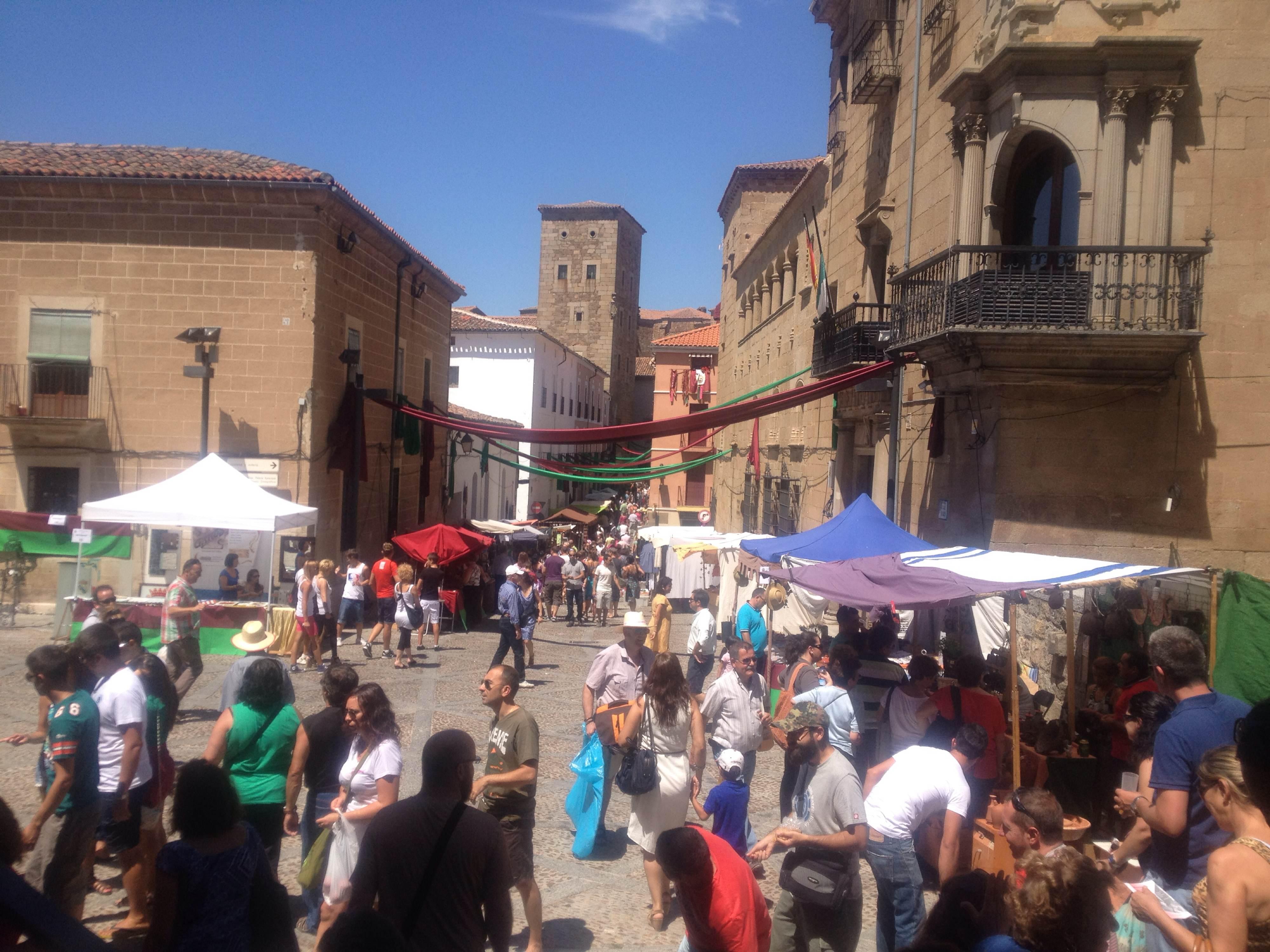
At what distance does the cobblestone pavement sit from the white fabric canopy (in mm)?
1960

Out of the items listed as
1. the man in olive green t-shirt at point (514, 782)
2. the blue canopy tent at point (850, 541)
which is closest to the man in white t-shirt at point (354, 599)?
the blue canopy tent at point (850, 541)

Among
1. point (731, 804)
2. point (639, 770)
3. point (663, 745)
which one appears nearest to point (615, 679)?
point (663, 745)

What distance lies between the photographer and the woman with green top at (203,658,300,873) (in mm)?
4477

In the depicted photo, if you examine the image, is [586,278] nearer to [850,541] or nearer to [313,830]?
[850,541]

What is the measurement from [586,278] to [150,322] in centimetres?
4788

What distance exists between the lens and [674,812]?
550 centimetres

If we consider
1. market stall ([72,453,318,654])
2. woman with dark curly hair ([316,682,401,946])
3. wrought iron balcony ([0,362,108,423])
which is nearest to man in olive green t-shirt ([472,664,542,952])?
woman with dark curly hair ([316,682,401,946])

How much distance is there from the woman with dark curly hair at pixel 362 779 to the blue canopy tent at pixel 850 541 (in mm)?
5491

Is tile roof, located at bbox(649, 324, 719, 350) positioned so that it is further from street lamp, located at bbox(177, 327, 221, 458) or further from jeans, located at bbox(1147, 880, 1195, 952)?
jeans, located at bbox(1147, 880, 1195, 952)

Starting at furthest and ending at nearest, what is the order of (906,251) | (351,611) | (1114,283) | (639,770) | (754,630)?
(351,611), (906,251), (754,630), (1114,283), (639,770)

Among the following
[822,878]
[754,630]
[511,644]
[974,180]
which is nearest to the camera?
[822,878]

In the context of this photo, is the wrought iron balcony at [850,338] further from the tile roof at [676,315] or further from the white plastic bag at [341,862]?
the tile roof at [676,315]

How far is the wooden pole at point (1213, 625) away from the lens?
6.96 metres

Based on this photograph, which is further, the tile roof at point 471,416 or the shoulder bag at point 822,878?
the tile roof at point 471,416
